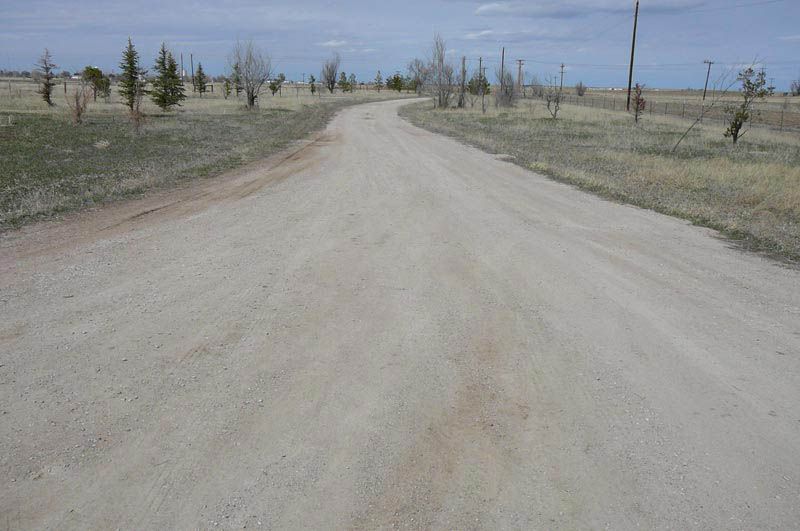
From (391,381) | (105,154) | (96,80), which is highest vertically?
(96,80)

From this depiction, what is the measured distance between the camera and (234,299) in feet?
18.0

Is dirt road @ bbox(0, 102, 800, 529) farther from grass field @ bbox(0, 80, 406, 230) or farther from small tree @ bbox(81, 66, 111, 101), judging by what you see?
small tree @ bbox(81, 66, 111, 101)

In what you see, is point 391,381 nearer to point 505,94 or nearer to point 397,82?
point 505,94

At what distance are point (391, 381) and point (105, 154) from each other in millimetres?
15638

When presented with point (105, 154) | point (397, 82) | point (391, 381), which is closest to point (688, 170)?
point (391, 381)

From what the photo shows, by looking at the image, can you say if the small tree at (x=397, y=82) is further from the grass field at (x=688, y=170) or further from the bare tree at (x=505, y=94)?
the grass field at (x=688, y=170)

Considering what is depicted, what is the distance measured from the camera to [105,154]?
16.5 m

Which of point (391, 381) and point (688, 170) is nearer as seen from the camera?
point (391, 381)

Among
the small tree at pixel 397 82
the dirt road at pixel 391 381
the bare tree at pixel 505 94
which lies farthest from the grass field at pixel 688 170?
the small tree at pixel 397 82

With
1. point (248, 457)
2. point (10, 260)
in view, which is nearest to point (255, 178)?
point (10, 260)

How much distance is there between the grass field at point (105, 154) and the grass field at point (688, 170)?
8.47 meters

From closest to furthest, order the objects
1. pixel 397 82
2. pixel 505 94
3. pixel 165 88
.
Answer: pixel 165 88, pixel 505 94, pixel 397 82

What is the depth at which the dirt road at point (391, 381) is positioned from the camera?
2971 mm

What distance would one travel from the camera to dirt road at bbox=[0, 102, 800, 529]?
297 centimetres
